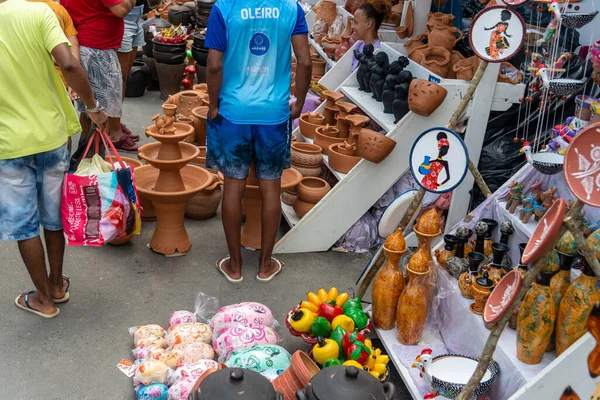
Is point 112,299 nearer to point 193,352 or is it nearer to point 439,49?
point 193,352

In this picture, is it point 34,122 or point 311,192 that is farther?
point 311,192

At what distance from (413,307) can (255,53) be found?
1476 millimetres

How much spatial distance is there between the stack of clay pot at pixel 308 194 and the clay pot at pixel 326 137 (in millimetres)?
276

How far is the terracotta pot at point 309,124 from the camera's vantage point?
15.1 feet

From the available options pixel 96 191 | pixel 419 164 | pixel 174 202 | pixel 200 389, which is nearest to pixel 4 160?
pixel 96 191

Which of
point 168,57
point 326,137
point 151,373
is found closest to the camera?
point 151,373

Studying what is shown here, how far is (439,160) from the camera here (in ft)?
9.08

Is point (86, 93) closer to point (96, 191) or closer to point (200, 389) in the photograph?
point (96, 191)

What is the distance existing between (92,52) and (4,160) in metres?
1.98

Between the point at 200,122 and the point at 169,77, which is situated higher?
the point at 200,122

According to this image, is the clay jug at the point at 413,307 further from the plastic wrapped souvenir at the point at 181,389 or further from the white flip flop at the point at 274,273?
the white flip flop at the point at 274,273

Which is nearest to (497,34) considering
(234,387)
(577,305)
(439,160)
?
(439,160)

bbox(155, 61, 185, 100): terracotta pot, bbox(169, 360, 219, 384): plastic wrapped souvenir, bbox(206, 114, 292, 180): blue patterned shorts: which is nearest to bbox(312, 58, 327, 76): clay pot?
bbox(155, 61, 185, 100): terracotta pot

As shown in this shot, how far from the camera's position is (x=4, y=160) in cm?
280
